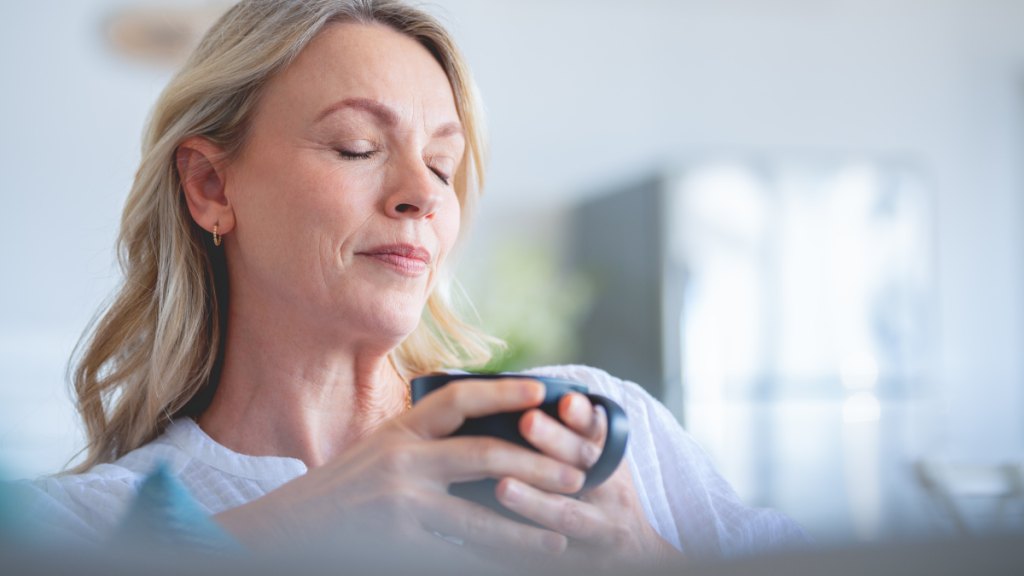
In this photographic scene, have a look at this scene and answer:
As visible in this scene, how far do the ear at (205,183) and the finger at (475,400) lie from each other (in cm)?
58

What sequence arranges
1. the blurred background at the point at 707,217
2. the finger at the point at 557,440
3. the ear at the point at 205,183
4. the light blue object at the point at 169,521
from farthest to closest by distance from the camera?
the blurred background at the point at 707,217
the ear at the point at 205,183
the finger at the point at 557,440
the light blue object at the point at 169,521

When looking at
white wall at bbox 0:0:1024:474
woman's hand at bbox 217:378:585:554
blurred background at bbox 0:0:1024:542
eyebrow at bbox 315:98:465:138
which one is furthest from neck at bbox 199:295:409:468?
white wall at bbox 0:0:1024:474

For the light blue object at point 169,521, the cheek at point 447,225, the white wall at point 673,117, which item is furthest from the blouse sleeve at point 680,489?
the white wall at point 673,117

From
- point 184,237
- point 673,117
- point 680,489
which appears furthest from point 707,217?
point 184,237

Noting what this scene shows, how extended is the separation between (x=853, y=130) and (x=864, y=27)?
58 centimetres

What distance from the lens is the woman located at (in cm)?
103

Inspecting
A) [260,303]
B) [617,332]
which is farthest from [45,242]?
[260,303]

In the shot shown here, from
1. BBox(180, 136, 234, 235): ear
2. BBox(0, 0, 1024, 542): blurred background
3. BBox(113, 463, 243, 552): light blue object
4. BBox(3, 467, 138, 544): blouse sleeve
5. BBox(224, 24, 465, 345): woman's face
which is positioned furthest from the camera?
A: BBox(0, 0, 1024, 542): blurred background

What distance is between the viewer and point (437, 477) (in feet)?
2.17

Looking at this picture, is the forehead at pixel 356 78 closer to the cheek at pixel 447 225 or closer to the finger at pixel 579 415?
the cheek at pixel 447 225

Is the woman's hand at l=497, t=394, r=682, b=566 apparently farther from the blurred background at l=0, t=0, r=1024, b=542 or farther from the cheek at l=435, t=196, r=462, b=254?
the blurred background at l=0, t=0, r=1024, b=542

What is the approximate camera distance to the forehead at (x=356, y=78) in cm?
106

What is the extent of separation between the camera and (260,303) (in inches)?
44.4

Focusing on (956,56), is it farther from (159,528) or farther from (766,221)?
(159,528)
